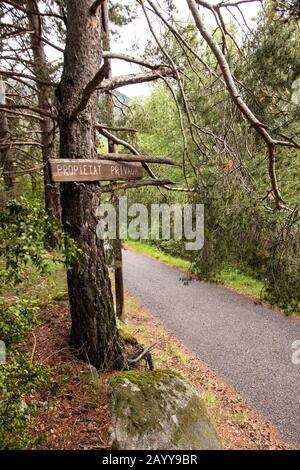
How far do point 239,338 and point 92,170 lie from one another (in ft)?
21.0

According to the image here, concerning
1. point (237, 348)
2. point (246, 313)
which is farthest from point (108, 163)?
point (246, 313)

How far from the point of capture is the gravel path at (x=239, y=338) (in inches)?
242

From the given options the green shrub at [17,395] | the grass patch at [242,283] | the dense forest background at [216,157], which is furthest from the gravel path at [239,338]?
the green shrub at [17,395]

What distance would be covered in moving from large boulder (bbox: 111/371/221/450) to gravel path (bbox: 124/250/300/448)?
185cm

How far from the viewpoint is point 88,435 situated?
332cm

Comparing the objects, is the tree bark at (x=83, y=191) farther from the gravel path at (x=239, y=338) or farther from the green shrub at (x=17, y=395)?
the gravel path at (x=239, y=338)

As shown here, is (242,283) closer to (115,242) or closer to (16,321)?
(115,242)

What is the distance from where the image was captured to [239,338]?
329 inches

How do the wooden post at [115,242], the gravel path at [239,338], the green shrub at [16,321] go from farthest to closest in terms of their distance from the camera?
the gravel path at [239,338]
the wooden post at [115,242]
the green shrub at [16,321]

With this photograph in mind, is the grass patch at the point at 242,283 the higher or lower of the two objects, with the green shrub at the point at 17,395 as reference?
lower

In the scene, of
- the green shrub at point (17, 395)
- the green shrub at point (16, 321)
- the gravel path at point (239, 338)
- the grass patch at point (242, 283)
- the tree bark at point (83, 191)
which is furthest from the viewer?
the grass patch at point (242, 283)

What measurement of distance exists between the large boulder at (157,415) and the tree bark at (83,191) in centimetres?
73

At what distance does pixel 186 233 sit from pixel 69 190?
5.06ft

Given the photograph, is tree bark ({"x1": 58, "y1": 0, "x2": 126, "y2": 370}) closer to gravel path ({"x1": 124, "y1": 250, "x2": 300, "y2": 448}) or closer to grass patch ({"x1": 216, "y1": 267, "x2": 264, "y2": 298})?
gravel path ({"x1": 124, "y1": 250, "x2": 300, "y2": 448})
